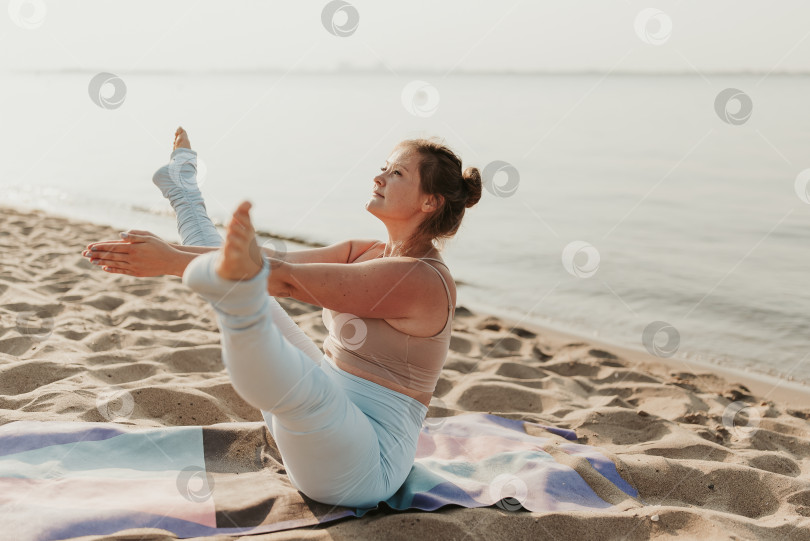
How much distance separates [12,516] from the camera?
89.7 inches

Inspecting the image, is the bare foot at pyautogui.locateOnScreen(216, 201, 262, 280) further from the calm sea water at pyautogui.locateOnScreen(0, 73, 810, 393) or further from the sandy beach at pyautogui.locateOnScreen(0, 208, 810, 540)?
the calm sea water at pyautogui.locateOnScreen(0, 73, 810, 393)

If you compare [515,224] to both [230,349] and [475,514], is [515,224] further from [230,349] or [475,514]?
[230,349]

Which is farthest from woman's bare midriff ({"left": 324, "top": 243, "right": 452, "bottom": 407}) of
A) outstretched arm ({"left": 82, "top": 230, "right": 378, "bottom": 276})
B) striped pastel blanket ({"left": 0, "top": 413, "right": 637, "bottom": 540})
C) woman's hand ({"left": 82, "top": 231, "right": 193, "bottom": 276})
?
woman's hand ({"left": 82, "top": 231, "right": 193, "bottom": 276})

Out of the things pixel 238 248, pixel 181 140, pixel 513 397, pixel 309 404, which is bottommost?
pixel 513 397

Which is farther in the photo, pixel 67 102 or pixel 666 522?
pixel 67 102

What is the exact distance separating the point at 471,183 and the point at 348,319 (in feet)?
2.40

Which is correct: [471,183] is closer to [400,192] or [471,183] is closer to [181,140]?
[400,192]

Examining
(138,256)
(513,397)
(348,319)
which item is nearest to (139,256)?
(138,256)

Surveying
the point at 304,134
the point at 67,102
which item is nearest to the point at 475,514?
the point at 304,134

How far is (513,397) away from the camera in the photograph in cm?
407

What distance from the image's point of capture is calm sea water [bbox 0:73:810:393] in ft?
19.9

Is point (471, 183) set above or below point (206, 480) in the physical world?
above

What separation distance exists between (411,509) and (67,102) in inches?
1185

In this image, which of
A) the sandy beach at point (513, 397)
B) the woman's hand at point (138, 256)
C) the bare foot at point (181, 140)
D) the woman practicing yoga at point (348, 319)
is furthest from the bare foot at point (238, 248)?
the bare foot at point (181, 140)
